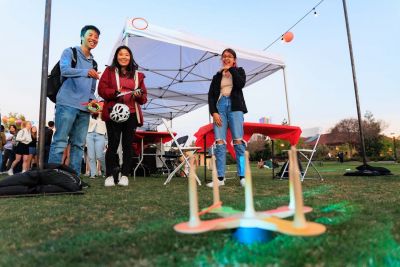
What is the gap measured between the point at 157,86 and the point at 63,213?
327 inches

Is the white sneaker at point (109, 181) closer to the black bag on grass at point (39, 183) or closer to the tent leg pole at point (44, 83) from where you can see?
the black bag on grass at point (39, 183)

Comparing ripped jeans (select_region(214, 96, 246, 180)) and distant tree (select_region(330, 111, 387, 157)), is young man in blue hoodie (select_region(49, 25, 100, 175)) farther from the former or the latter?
distant tree (select_region(330, 111, 387, 157))

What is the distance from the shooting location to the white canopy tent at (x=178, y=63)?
6211mm

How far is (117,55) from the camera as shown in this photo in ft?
13.1

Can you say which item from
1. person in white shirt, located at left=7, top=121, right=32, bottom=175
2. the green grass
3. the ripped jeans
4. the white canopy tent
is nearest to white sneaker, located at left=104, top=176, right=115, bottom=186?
the ripped jeans

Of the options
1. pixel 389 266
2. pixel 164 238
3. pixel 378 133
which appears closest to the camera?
pixel 389 266

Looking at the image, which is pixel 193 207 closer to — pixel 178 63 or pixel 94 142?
pixel 94 142

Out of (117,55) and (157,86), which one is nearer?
(117,55)

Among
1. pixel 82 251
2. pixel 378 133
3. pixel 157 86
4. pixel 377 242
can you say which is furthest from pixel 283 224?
pixel 378 133

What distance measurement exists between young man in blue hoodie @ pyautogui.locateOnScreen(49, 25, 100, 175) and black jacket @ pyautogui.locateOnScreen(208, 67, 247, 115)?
144 centimetres

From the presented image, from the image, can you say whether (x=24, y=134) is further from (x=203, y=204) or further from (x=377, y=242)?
(x=377, y=242)

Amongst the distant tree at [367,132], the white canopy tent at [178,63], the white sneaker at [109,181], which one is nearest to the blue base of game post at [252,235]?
the white sneaker at [109,181]

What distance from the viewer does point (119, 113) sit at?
3752 mm

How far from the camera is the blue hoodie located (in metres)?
3.64
